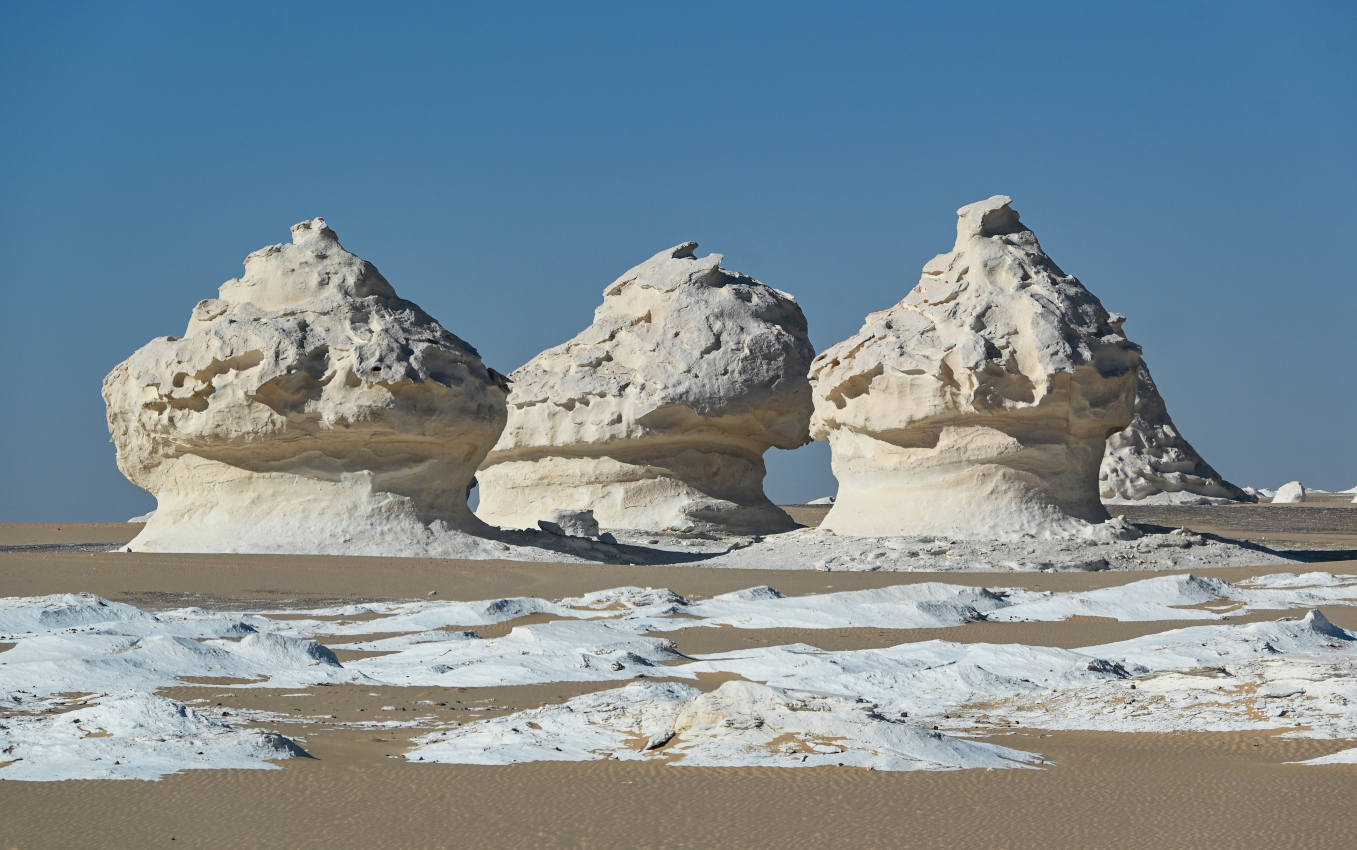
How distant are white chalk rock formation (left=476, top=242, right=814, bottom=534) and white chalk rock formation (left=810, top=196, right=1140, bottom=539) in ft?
16.2

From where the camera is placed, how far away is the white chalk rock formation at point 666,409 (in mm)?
23344

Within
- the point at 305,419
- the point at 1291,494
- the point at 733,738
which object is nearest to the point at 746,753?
the point at 733,738

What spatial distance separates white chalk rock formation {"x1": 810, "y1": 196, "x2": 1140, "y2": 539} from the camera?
16.9 m

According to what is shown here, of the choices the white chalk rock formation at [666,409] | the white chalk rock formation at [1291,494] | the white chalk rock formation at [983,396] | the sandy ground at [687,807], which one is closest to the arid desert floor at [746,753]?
the sandy ground at [687,807]

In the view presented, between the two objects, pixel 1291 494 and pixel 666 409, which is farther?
pixel 1291 494

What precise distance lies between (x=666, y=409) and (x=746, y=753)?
700 inches

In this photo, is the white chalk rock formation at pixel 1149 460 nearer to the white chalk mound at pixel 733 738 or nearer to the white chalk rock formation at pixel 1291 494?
the white chalk rock formation at pixel 1291 494

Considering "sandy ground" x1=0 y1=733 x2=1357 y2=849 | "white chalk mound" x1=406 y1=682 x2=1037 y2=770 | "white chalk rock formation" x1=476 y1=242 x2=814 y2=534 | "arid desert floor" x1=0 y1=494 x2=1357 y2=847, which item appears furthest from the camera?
"white chalk rock formation" x1=476 y1=242 x2=814 y2=534

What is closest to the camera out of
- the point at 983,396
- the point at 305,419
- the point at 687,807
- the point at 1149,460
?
the point at 687,807

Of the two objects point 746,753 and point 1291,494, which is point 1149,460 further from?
point 746,753

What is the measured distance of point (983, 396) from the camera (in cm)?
1677

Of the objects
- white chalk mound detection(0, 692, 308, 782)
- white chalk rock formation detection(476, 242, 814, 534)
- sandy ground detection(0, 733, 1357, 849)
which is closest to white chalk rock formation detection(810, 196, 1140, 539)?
white chalk rock formation detection(476, 242, 814, 534)

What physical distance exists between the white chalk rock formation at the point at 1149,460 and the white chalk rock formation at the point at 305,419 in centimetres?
1910

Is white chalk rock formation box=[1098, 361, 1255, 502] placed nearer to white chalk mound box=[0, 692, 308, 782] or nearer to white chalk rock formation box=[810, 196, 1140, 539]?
white chalk rock formation box=[810, 196, 1140, 539]
